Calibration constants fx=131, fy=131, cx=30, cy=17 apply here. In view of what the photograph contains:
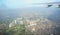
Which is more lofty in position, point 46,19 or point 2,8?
point 2,8

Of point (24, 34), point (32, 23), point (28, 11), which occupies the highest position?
point (28, 11)

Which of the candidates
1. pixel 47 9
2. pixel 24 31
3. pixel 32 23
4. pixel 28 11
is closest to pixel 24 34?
pixel 24 31

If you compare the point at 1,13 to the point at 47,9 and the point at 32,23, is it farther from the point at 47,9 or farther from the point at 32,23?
the point at 47,9

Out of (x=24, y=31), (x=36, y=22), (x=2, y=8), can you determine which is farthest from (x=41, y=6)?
(x=2, y=8)

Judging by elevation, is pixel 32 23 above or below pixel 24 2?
below

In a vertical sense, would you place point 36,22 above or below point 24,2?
below

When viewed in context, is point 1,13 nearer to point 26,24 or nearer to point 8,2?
point 8,2

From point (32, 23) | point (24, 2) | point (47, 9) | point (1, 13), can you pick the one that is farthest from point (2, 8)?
point (47, 9)

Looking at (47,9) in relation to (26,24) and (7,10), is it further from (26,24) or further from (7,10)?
(7,10)
